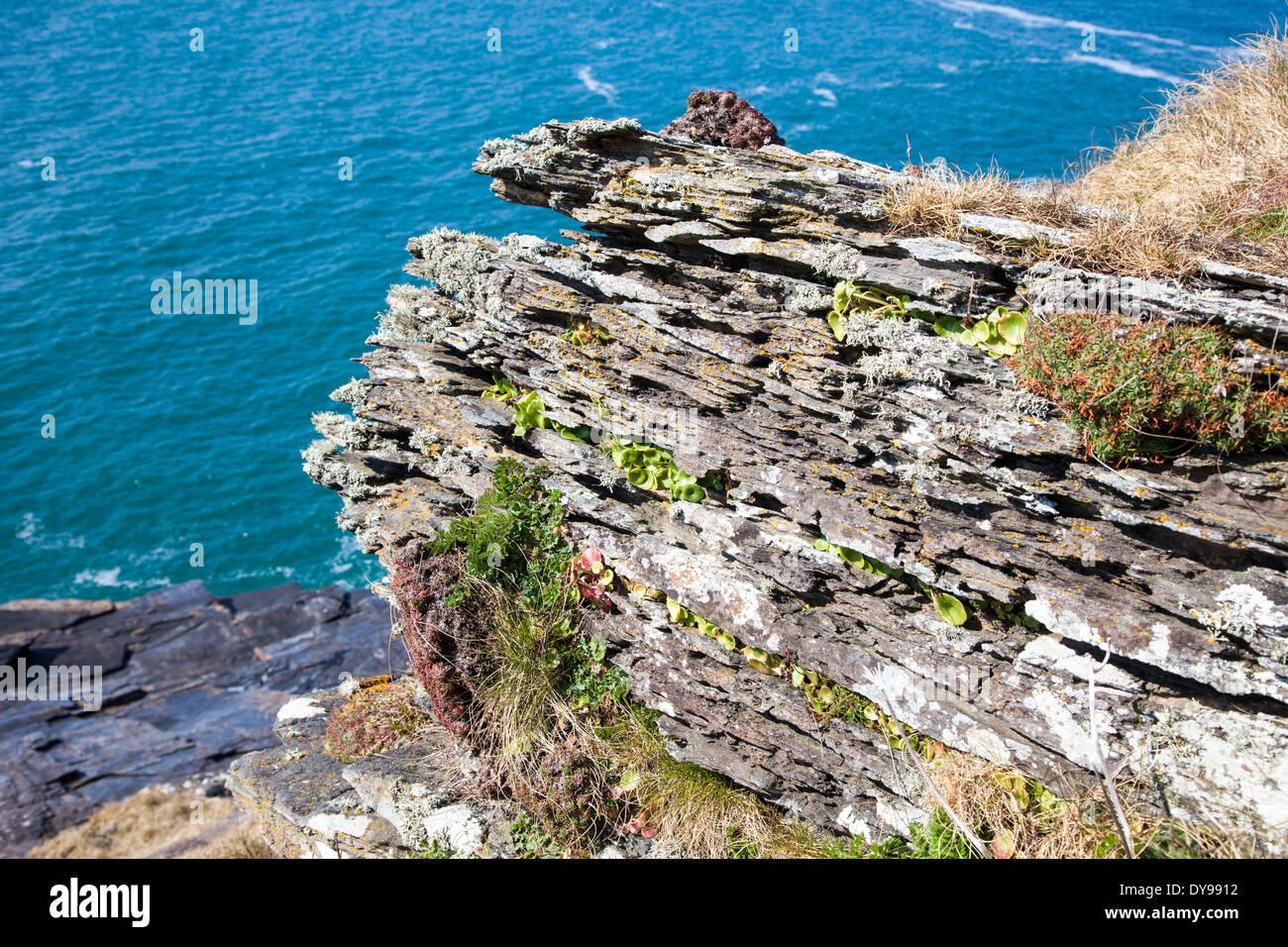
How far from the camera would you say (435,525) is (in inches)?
373

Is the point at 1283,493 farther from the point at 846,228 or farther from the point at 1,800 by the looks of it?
the point at 1,800

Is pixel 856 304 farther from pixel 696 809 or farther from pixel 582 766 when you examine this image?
pixel 582 766

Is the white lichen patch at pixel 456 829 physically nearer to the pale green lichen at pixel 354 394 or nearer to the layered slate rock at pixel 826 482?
the layered slate rock at pixel 826 482

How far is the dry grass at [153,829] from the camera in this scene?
13016 mm

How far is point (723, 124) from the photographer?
10.6 m

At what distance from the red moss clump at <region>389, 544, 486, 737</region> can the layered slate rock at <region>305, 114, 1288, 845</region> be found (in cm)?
72

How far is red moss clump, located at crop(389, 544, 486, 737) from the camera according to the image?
345 inches

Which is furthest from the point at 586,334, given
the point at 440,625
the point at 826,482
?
the point at 440,625

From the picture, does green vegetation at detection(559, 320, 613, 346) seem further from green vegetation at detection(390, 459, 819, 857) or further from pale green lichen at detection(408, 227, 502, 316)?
green vegetation at detection(390, 459, 819, 857)

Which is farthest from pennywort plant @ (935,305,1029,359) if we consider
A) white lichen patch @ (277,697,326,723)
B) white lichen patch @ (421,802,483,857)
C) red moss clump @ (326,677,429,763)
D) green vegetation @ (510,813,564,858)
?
white lichen patch @ (277,697,326,723)

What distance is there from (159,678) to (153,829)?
6372 mm

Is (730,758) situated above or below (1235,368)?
below
